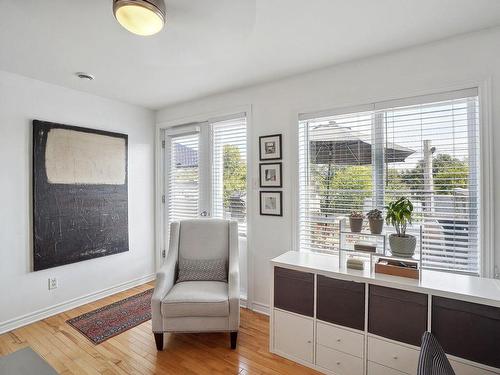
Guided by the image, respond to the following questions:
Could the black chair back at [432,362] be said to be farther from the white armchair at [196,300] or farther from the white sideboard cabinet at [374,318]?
the white armchair at [196,300]

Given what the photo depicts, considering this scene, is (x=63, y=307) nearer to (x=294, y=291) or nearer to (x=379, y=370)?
(x=294, y=291)

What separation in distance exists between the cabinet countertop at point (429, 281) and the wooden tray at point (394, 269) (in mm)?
31

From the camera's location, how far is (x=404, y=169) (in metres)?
2.16

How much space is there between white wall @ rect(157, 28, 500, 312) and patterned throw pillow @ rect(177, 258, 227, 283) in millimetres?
489

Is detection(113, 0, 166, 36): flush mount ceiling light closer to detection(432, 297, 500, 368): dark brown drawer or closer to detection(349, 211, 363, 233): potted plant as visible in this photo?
detection(349, 211, 363, 233): potted plant

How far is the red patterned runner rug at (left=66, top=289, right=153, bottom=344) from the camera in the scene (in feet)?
7.85

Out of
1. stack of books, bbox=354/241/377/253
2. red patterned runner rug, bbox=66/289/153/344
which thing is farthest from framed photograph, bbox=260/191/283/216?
red patterned runner rug, bbox=66/289/153/344

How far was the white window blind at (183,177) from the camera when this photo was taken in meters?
3.47

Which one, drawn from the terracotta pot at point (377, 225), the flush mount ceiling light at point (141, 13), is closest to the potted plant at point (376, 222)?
the terracotta pot at point (377, 225)

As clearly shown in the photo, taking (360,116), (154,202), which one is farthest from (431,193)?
(154,202)

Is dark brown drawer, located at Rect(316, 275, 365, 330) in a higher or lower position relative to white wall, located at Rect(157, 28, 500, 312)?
lower

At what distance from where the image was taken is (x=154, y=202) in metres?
3.87

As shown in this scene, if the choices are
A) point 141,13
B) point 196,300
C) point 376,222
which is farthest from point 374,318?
point 141,13

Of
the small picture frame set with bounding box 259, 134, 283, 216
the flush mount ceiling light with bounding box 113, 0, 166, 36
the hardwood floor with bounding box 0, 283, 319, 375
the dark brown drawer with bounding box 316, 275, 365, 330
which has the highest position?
the flush mount ceiling light with bounding box 113, 0, 166, 36
